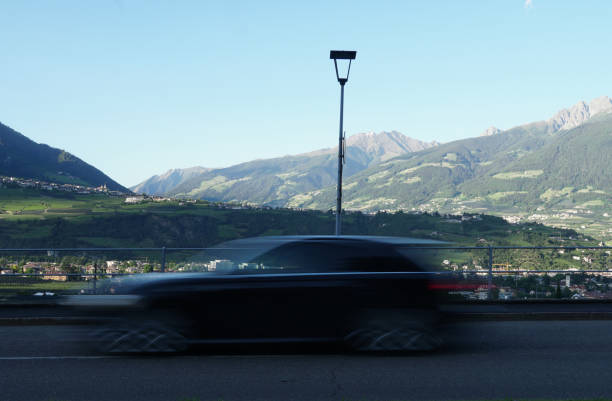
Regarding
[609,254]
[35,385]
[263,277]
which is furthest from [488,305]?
[35,385]

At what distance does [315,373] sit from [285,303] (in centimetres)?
101

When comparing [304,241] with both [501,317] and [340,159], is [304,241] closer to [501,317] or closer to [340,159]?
[501,317]

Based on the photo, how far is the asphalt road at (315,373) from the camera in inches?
237

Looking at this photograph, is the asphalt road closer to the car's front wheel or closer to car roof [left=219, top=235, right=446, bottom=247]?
the car's front wheel

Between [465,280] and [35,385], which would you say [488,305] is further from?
[35,385]

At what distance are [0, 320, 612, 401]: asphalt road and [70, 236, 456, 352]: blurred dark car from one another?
0.30 m

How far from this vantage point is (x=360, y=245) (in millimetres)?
7891

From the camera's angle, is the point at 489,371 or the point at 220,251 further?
the point at 220,251

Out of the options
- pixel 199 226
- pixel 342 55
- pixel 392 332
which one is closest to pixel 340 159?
pixel 342 55

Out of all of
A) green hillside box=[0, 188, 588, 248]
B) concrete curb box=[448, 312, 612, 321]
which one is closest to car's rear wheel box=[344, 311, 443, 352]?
concrete curb box=[448, 312, 612, 321]

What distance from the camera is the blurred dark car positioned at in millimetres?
7441

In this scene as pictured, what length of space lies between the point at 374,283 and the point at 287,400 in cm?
231

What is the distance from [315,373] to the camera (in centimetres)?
691

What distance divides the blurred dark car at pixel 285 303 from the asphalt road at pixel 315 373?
301mm
